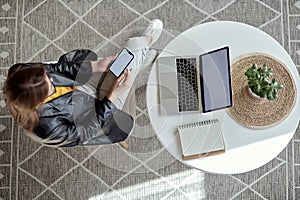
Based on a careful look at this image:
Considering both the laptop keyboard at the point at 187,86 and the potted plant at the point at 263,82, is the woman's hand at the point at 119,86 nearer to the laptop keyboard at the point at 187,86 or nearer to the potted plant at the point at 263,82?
the laptop keyboard at the point at 187,86

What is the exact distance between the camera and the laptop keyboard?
168cm

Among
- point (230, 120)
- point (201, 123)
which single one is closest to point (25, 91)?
point (201, 123)

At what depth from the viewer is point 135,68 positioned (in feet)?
5.59

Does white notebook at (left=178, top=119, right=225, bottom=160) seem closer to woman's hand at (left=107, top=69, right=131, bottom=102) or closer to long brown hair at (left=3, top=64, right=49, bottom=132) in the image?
woman's hand at (left=107, top=69, right=131, bottom=102)

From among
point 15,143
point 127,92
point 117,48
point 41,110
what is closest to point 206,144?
point 127,92

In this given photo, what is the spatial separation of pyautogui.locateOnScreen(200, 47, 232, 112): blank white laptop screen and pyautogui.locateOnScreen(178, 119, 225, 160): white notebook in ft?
0.24

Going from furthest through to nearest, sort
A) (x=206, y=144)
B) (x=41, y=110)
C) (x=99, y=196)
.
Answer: (x=99, y=196), (x=206, y=144), (x=41, y=110)

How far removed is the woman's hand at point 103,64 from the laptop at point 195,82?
0.58ft

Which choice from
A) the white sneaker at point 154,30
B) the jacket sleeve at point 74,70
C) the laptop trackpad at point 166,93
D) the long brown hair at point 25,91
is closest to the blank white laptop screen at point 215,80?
the laptop trackpad at point 166,93

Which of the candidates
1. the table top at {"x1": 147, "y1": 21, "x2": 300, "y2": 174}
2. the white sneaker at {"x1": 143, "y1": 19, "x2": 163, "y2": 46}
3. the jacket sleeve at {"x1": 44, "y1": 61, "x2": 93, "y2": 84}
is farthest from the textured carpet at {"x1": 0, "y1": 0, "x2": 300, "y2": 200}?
the jacket sleeve at {"x1": 44, "y1": 61, "x2": 93, "y2": 84}

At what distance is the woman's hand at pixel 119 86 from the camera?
5.43ft

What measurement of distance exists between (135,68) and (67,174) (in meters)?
0.67

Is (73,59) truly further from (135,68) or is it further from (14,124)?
(14,124)

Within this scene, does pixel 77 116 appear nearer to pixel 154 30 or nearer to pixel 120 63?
pixel 120 63
